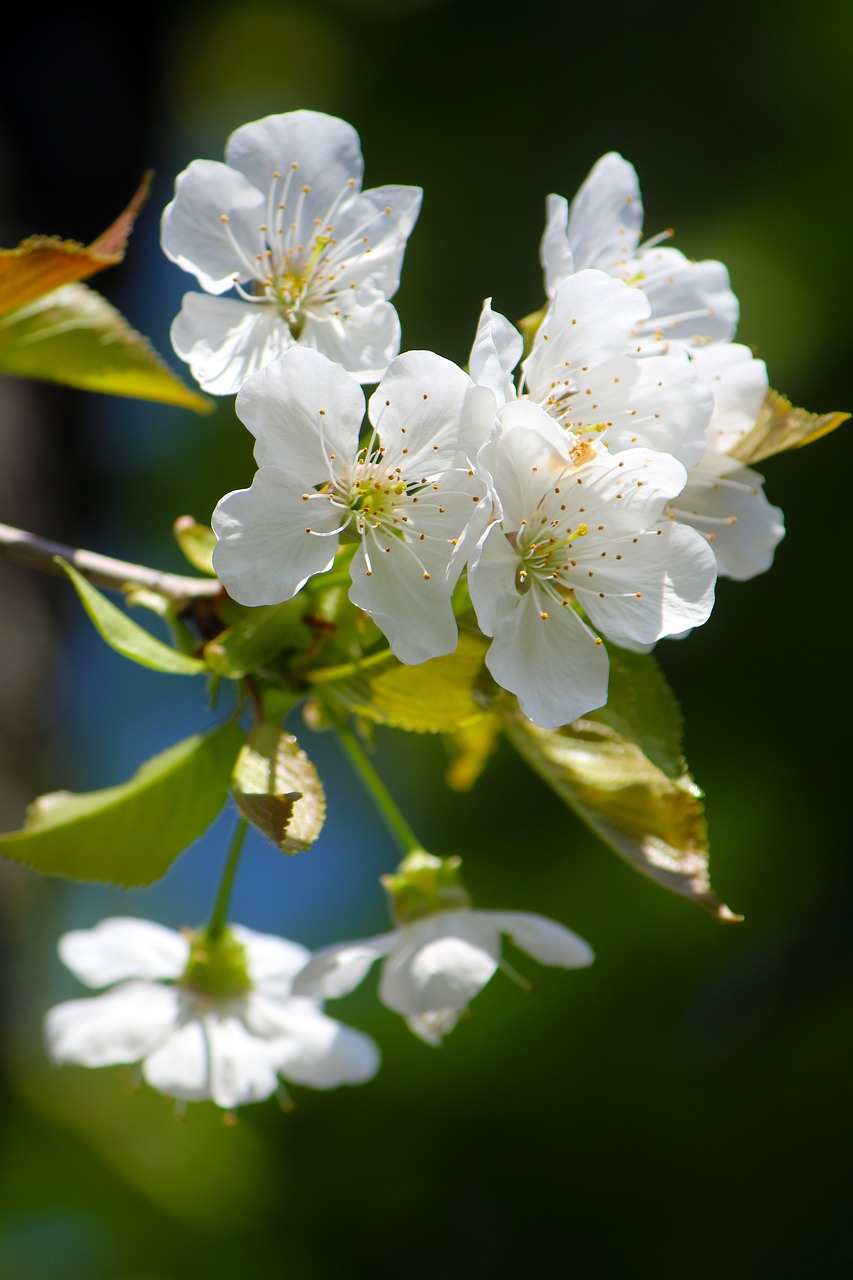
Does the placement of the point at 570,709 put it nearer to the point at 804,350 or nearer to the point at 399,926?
the point at 399,926

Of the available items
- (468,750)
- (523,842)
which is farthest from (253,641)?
(523,842)

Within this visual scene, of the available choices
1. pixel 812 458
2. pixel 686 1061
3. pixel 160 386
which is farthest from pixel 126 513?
pixel 160 386

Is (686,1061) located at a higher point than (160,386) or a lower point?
lower

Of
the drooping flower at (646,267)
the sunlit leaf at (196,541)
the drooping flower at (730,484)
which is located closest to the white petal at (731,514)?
the drooping flower at (730,484)

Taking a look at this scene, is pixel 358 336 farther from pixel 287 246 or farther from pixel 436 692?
pixel 436 692

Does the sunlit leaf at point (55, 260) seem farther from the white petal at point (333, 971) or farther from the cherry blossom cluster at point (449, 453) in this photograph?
the white petal at point (333, 971)
